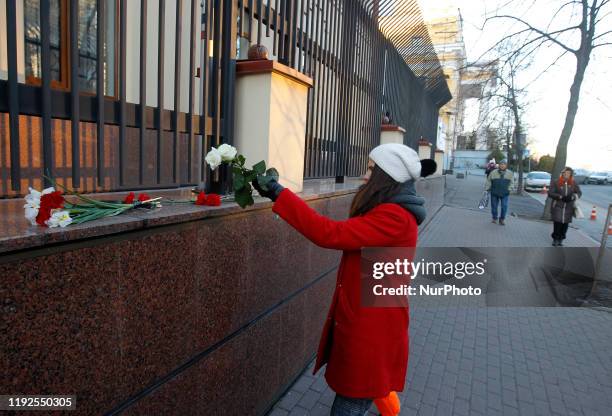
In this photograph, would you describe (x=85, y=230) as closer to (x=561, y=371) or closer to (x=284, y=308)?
(x=284, y=308)

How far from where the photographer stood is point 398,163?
1944mm

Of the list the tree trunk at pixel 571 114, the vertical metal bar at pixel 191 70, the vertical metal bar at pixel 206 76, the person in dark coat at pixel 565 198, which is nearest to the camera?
the vertical metal bar at pixel 191 70

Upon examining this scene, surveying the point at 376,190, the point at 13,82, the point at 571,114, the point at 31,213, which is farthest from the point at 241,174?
the point at 571,114

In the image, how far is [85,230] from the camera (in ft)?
4.39

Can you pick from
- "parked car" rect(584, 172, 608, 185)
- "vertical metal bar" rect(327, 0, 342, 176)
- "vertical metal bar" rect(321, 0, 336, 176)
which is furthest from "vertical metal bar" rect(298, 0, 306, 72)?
"parked car" rect(584, 172, 608, 185)

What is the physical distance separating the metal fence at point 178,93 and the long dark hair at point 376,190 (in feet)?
3.16

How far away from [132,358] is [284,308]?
4.71 ft

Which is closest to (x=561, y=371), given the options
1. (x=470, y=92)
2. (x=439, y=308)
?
(x=439, y=308)

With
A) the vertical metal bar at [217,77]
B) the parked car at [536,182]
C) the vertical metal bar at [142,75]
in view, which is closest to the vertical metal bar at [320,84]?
the vertical metal bar at [217,77]

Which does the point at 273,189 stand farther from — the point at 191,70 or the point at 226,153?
the point at 191,70

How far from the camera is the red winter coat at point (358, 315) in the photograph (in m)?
→ 1.83

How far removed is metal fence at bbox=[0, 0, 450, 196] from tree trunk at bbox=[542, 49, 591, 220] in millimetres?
8260

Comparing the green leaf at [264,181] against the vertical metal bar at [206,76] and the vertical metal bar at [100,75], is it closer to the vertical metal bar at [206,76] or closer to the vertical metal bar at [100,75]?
the vertical metal bar at [100,75]

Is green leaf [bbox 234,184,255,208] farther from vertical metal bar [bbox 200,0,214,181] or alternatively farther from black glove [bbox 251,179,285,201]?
vertical metal bar [bbox 200,0,214,181]
